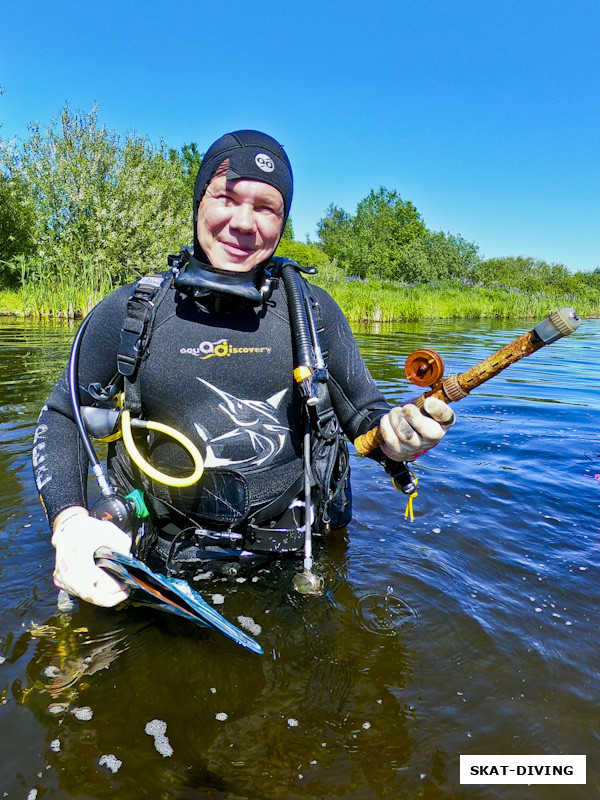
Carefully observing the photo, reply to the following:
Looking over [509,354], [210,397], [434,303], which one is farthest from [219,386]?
[434,303]

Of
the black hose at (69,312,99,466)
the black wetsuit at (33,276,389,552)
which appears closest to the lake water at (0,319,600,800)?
the black wetsuit at (33,276,389,552)

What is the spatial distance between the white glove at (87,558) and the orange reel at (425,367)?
1.24 meters

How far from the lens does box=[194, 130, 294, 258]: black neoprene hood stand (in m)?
2.35

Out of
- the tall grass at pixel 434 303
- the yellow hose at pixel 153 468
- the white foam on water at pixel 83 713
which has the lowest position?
the white foam on water at pixel 83 713

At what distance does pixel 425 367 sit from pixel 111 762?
1661 millimetres

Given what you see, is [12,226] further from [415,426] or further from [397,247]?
[397,247]

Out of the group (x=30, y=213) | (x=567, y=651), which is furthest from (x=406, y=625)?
(x=30, y=213)

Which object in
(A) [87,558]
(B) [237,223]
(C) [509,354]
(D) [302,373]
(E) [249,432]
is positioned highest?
(B) [237,223]

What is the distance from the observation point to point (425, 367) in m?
1.80

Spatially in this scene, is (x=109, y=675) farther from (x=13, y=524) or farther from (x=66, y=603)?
(x=13, y=524)

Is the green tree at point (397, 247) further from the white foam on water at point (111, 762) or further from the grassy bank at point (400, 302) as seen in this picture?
the white foam on water at point (111, 762)

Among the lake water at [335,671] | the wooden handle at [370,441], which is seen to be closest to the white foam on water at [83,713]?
the lake water at [335,671]

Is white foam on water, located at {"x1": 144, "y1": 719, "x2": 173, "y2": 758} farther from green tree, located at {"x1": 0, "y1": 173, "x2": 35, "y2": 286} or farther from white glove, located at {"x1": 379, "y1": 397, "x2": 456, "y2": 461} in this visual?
green tree, located at {"x1": 0, "y1": 173, "x2": 35, "y2": 286}

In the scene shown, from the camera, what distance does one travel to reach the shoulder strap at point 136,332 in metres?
2.26
